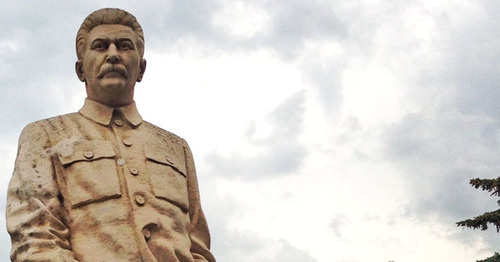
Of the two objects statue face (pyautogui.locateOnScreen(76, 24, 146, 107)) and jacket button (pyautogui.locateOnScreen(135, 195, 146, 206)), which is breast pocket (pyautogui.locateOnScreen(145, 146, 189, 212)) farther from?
statue face (pyautogui.locateOnScreen(76, 24, 146, 107))

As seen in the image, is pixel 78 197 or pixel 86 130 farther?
pixel 86 130

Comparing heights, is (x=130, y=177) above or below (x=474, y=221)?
below

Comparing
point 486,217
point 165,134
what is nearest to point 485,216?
point 486,217

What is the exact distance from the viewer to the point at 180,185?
8.43 meters

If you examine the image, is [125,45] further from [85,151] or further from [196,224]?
[196,224]

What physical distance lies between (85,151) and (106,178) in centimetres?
36

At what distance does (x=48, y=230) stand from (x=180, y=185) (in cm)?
149

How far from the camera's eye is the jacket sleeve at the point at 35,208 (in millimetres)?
7387

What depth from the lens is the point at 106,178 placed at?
787 centimetres

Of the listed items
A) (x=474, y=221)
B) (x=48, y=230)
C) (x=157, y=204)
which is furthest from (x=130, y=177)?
(x=474, y=221)

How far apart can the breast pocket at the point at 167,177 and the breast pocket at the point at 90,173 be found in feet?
1.35

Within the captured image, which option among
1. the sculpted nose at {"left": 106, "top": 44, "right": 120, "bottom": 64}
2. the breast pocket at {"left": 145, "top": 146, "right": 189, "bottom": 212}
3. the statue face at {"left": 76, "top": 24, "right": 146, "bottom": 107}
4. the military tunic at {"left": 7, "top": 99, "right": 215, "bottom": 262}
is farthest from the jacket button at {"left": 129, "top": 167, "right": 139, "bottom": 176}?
Answer: the sculpted nose at {"left": 106, "top": 44, "right": 120, "bottom": 64}

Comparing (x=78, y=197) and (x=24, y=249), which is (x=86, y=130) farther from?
(x=24, y=249)

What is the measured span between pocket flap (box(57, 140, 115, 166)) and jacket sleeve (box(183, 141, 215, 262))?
41.2 inches
